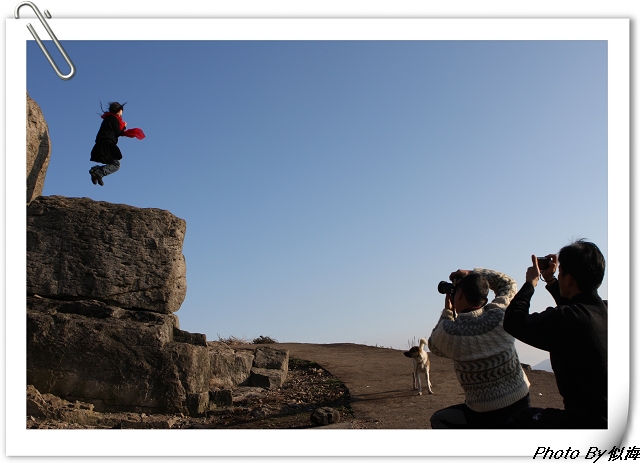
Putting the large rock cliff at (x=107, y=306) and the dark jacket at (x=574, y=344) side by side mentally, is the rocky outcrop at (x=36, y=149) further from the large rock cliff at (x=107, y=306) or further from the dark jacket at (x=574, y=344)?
the dark jacket at (x=574, y=344)

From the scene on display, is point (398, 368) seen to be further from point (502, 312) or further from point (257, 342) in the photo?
point (502, 312)

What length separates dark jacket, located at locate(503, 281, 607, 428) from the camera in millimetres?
3418

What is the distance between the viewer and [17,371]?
4.16 metres

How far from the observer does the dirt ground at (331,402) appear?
6.28 metres

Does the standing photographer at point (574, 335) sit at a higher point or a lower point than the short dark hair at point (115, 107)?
lower

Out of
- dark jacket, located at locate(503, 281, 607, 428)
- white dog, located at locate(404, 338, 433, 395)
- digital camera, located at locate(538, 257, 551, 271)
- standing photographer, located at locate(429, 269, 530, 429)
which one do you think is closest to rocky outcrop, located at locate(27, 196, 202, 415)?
white dog, located at locate(404, 338, 433, 395)

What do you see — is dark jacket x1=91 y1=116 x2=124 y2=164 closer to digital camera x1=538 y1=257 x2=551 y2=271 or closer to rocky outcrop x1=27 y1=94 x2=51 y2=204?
rocky outcrop x1=27 y1=94 x2=51 y2=204

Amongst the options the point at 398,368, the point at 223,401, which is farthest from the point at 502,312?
the point at 398,368

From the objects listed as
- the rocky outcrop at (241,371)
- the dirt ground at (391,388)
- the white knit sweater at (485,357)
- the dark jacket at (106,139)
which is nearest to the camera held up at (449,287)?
the white knit sweater at (485,357)

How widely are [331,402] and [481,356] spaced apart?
420 cm

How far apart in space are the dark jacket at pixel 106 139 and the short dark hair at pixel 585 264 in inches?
201

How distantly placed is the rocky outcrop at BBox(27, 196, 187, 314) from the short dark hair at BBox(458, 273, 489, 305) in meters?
4.43
